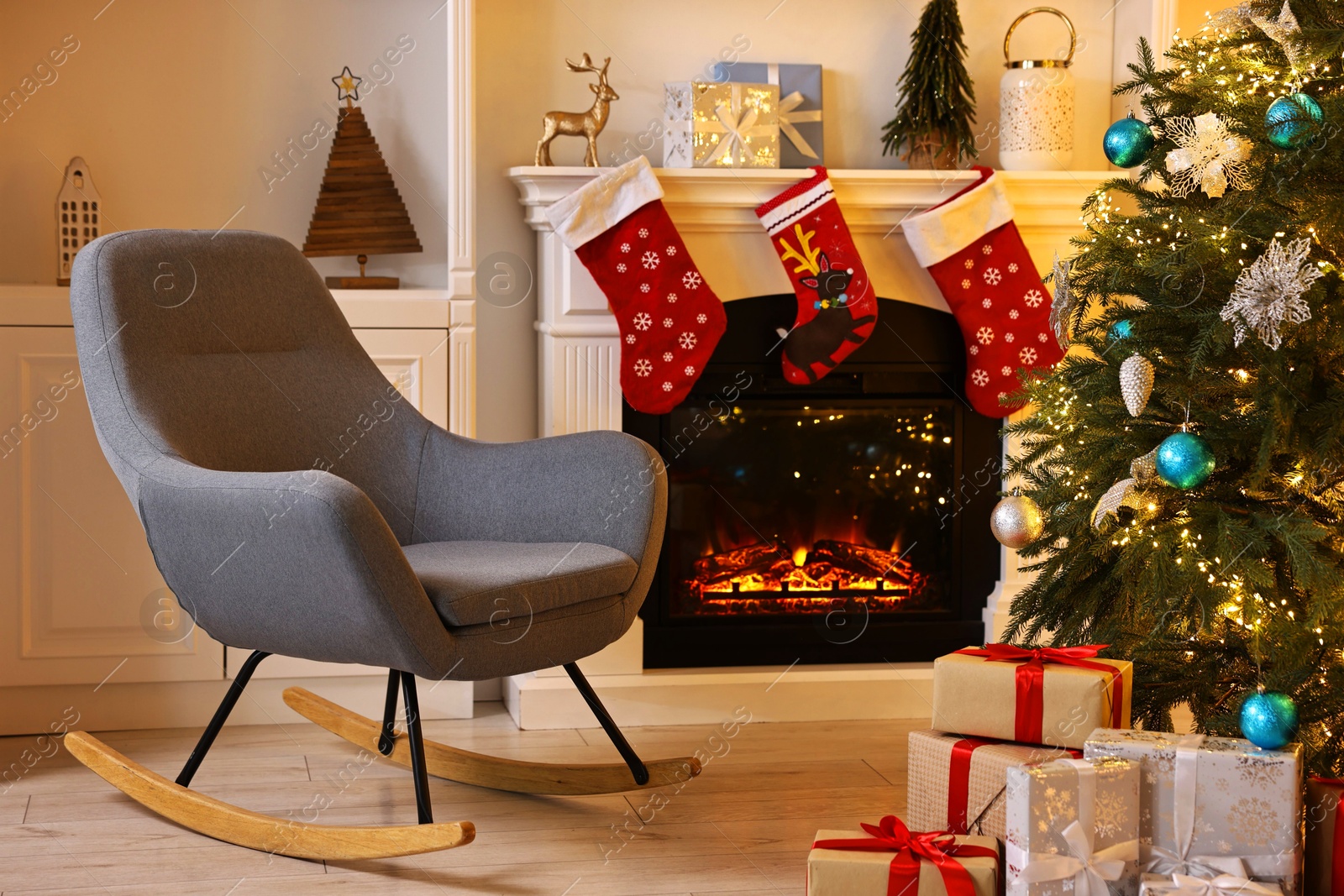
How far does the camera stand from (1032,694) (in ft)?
5.97

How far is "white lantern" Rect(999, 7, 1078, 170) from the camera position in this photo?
2.90 meters

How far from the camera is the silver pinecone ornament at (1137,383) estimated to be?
1.87m

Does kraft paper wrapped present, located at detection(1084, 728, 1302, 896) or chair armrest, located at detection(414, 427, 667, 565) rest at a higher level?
chair armrest, located at detection(414, 427, 667, 565)

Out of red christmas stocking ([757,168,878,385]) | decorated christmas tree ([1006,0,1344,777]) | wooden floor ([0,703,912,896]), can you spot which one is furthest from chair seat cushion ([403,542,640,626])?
red christmas stocking ([757,168,878,385])

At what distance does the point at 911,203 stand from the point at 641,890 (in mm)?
1602

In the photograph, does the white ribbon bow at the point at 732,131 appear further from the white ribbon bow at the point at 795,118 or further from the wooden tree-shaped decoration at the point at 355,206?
the wooden tree-shaped decoration at the point at 355,206

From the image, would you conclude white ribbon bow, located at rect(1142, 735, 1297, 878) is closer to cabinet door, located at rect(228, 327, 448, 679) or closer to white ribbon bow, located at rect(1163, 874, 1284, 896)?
white ribbon bow, located at rect(1163, 874, 1284, 896)

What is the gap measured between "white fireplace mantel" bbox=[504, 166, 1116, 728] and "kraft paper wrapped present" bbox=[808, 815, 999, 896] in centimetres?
119

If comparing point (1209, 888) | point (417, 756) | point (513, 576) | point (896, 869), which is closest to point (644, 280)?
point (513, 576)

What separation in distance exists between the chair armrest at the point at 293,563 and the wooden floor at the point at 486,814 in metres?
0.35

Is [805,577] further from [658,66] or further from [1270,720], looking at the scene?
[1270,720]

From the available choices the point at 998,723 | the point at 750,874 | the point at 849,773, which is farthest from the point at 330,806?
the point at 998,723

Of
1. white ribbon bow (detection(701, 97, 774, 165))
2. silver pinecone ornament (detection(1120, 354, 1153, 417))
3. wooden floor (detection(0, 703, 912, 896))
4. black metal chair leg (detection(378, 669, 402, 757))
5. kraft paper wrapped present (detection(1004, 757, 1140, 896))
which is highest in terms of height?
white ribbon bow (detection(701, 97, 774, 165))

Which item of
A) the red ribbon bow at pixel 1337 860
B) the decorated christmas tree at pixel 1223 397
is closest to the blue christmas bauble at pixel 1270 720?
the decorated christmas tree at pixel 1223 397
